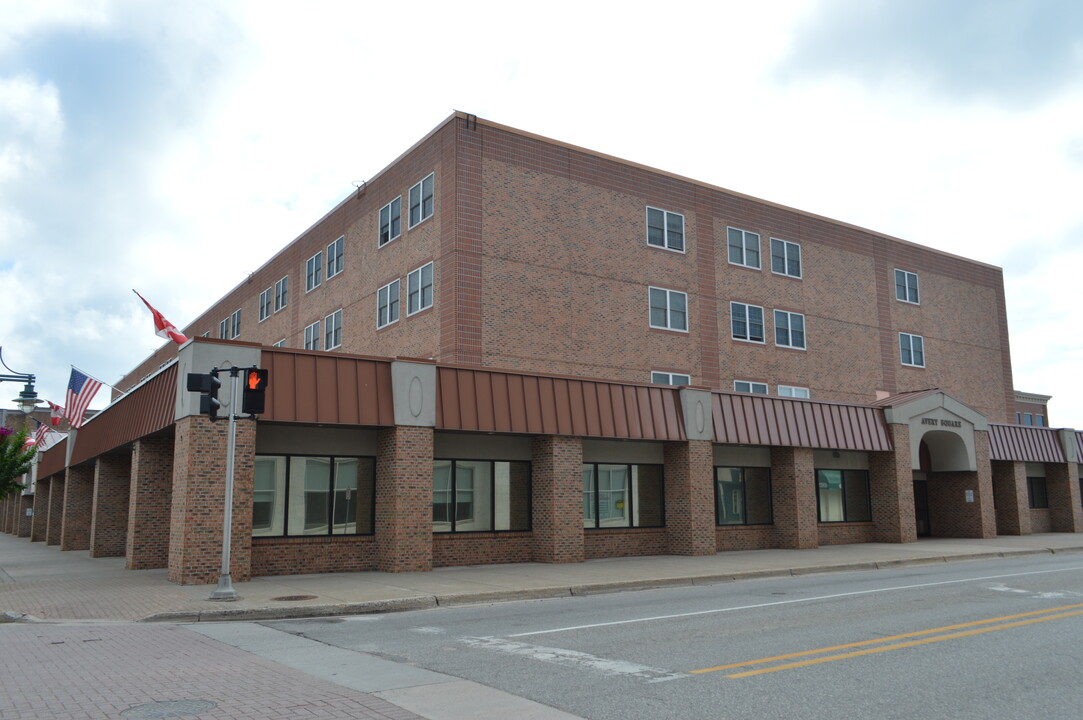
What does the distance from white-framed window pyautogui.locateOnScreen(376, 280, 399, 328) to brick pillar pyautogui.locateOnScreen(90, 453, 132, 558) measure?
10052mm

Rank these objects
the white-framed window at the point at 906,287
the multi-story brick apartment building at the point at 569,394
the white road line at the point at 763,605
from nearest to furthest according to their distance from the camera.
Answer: the white road line at the point at 763,605 → the multi-story brick apartment building at the point at 569,394 → the white-framed window at the point at 906,287

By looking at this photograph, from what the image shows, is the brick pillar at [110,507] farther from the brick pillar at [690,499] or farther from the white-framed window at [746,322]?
the white-framed window at [746,322]

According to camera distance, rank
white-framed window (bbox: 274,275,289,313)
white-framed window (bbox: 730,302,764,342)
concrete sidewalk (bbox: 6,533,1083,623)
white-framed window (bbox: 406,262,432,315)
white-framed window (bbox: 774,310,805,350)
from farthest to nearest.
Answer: white-framed window (bbox: 274,275,289,313) → white-framed window (bbox: 774,310,805,350) → white-framed window (bbox: 730,302,764,342) → white-framed window (bbox: 406,262,432,315) → concrete sidewalk (bbox: 6,533,1083,623)

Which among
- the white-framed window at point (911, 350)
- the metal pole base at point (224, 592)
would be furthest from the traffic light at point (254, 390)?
the white-framed window at point (911, 350)

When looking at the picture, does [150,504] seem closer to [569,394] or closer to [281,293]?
[569,394]

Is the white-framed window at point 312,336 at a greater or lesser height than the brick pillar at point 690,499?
greater

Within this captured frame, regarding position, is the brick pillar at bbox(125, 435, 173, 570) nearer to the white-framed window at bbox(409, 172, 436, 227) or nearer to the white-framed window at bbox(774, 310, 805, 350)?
the white-framed window at bbox(409, 172, 436, 227)

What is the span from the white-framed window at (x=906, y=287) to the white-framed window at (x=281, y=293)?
30524 mm

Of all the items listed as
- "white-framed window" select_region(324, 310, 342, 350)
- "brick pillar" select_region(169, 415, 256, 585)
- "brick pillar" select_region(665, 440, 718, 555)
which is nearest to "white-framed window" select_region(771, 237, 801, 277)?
"brick pillar" select_region(665, 440, 718, 555)

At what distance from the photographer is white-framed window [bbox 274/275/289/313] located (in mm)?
43281

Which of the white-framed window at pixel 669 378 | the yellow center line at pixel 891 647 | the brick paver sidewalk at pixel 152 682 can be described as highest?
the white-framed window at pixel 669 378

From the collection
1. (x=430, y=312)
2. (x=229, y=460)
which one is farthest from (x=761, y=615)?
(x=430, y=312)

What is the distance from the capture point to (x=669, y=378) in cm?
3331

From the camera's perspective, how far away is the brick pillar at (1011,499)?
3516 centimetres
